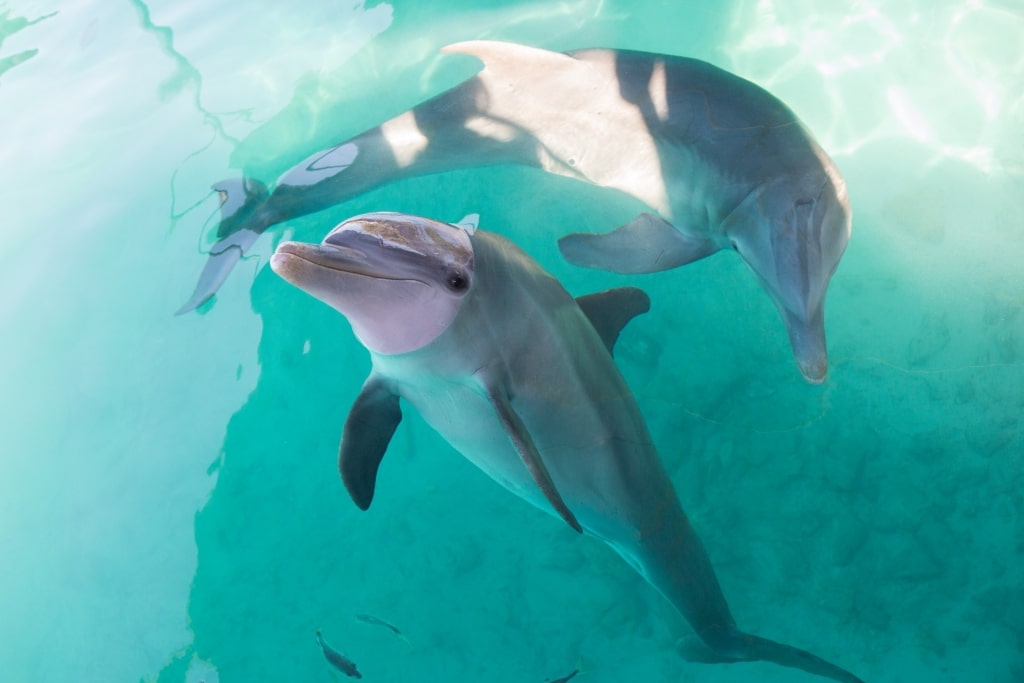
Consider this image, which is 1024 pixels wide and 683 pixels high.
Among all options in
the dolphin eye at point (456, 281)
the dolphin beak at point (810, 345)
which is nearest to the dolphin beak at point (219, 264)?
the dolphin eye at point (456, 281)

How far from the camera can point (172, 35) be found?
8.96 meters

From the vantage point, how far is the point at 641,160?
5.04 metres

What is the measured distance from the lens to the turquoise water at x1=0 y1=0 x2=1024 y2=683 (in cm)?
444

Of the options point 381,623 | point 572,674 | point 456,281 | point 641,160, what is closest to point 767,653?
point 572,674

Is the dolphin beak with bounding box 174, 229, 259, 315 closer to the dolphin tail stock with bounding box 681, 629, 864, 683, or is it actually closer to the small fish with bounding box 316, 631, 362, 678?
the small fish with bounding box 316, 631, 362, 678

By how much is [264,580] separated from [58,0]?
988 cm

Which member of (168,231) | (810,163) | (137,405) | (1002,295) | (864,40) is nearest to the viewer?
(810,163)

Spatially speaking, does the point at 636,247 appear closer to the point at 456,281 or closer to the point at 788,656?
the point at 456,281

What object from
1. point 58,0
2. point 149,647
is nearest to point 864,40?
point 149,647

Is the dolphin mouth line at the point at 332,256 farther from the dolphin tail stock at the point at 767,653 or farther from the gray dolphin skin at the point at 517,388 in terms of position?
the dolphin tail stock at the point at 767,653

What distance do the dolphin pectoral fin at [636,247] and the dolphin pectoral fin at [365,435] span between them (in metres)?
2.09

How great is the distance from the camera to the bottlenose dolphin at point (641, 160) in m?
3.96

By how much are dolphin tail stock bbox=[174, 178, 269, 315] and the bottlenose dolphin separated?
2 cm

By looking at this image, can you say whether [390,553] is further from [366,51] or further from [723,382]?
[366,51]
